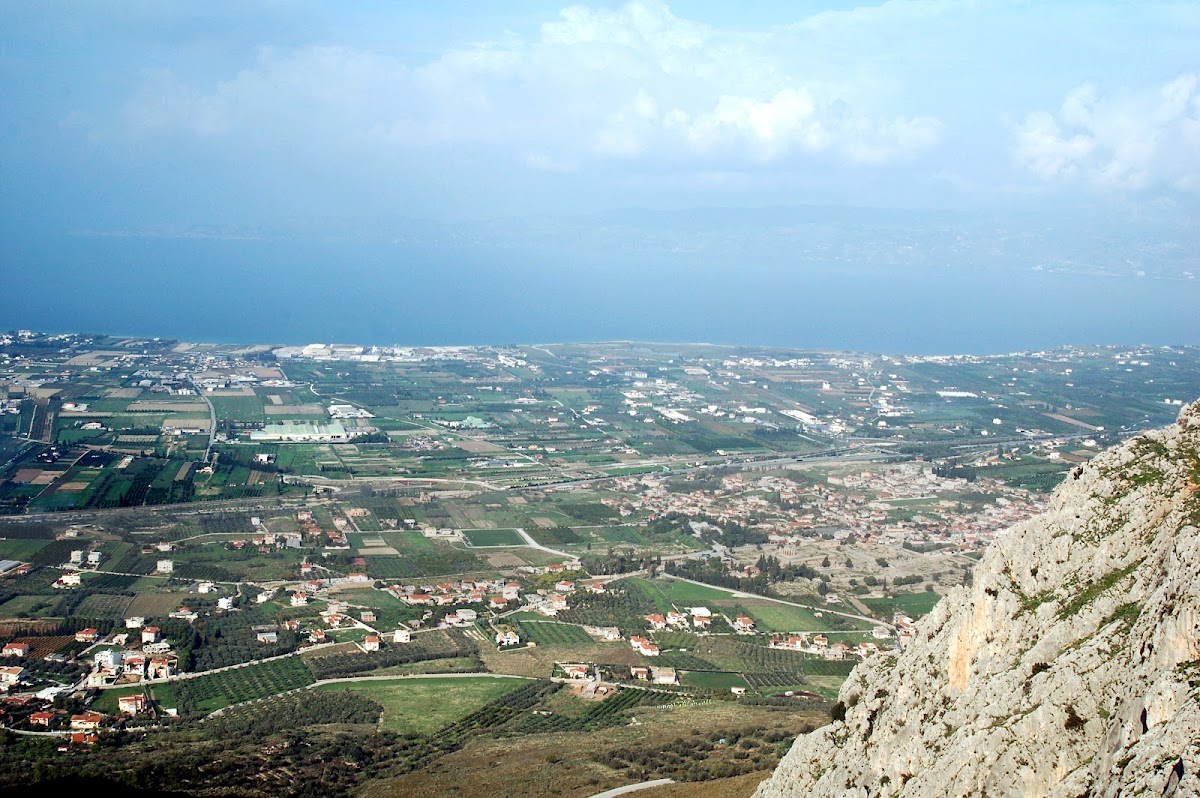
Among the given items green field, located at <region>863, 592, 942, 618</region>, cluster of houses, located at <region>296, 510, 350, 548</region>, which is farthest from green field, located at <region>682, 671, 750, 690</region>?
cluster of houses, located at <region>296, 510, 350, 548</region>

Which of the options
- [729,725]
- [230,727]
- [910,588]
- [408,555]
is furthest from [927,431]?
[230,727]

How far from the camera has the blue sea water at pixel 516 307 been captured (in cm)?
11512

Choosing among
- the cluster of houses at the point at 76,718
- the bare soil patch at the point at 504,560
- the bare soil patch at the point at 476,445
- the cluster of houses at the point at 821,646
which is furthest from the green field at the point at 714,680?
the bare soil patch at the point at 476,445

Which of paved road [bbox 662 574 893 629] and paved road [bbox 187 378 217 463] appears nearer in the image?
paved road [bbox 662 574 893 629]

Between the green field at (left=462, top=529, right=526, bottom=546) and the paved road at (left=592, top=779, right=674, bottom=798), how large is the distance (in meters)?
22.9

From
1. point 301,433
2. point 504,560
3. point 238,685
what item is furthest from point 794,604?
point 301,433

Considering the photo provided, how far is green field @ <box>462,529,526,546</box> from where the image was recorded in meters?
44.4

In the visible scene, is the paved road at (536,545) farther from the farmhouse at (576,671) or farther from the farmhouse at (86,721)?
the farmhouse at (86,721)

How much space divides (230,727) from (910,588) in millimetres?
24649

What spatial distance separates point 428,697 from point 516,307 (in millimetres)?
116821

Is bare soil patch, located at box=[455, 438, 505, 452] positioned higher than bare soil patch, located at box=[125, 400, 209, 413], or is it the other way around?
bare soil patch, located at box=[125, 400, 209, 413]

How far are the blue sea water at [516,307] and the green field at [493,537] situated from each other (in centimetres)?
6257

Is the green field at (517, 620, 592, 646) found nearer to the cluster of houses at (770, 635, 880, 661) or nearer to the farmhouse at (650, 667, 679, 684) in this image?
the farmhouse at (650, 667, 679, 684)

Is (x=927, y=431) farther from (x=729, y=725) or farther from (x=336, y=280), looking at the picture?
(x=336, y=280)
